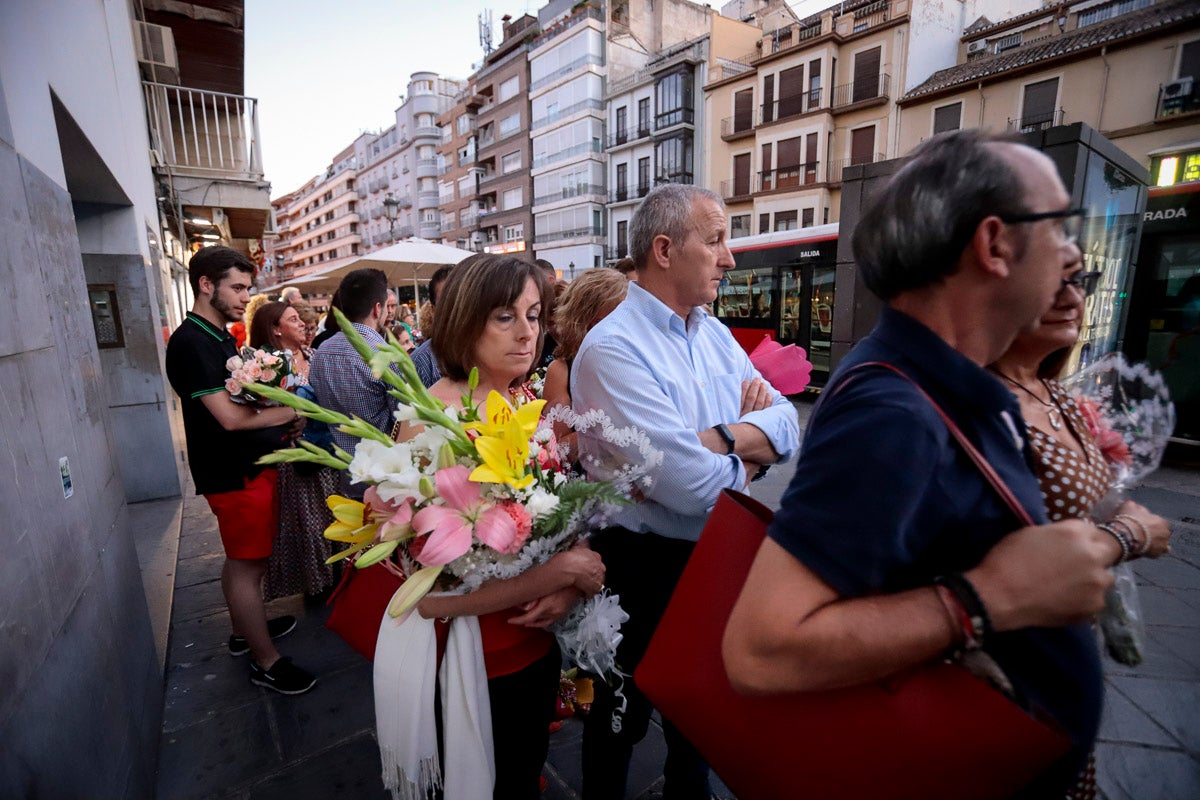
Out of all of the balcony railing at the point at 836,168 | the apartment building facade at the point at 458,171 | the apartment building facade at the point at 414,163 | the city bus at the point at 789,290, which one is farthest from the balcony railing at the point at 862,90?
the apartment building facade at the point at 414,163

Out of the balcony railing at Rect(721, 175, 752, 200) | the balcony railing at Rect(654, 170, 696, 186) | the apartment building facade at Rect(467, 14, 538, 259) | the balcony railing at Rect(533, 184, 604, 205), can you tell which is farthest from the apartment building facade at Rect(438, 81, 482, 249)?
the balcony railing at Rect(721, 175, 752, 200)

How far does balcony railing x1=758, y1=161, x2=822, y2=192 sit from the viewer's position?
23.9 meters

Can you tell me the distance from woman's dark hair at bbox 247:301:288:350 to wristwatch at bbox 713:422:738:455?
379 cm

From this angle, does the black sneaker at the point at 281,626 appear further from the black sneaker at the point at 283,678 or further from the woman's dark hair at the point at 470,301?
the woman's dark hair at the point at 470,301

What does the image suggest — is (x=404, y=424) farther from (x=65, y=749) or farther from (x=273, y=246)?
(x=273, y=246)

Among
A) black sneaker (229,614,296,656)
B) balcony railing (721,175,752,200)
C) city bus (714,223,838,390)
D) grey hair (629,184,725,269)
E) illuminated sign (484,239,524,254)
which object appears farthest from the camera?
illuminated sign (484,239,524,254)

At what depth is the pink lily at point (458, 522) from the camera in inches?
45.6

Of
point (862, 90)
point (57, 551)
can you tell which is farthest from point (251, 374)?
point (862, 90)

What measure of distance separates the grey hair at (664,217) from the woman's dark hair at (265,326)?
11.0 ft

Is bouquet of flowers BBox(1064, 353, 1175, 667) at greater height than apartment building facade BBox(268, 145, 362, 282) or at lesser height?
lesser

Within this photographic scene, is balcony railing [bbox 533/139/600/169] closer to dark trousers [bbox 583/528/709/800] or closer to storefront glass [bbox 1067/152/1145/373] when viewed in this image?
storefront glass [bbox 1067/152/1145/373]

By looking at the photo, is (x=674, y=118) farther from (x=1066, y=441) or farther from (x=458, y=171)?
(x=1066, y=441)

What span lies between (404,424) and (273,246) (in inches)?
3824

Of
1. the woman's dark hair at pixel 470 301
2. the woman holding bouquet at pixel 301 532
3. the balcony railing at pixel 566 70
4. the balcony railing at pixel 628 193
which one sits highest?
the balcony railing at pixel 566 70
